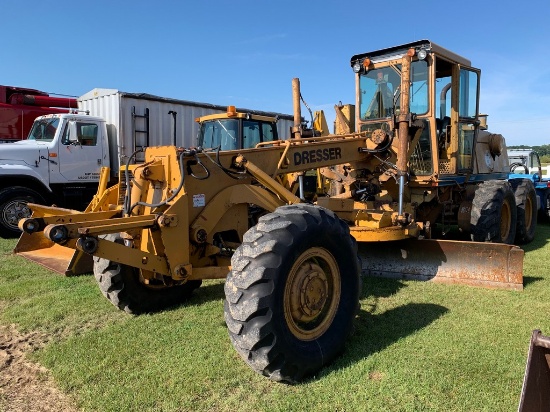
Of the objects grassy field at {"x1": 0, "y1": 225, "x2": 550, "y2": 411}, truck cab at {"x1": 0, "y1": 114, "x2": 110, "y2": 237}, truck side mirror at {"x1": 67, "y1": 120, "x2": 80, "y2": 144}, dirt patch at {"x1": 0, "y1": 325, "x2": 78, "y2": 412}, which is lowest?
dirt patch at {"x1": 0, "y1": 325, "x2": 78, "y2": 412}

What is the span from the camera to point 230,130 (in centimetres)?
1001

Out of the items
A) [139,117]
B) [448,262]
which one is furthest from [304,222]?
[139,117]

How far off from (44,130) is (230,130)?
4.19 m

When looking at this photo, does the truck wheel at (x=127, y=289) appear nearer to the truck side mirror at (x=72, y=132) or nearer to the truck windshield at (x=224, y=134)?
the truck windshield at (x=224, y=134)

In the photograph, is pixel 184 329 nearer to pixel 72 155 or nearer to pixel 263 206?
pixel 263 206

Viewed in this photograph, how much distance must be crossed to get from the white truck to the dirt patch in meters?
5.92

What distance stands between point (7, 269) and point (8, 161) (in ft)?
12.5

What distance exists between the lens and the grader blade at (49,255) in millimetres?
6422

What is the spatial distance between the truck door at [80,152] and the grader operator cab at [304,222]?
3.49m

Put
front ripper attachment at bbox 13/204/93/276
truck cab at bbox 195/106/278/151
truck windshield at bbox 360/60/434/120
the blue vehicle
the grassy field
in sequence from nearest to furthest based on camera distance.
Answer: the grassy field
front ripper attachment at bbox 13/204/93/276
truck windshield at bbox 360/60/434/120
truck cab at bbox 195/106/278/151
the blue vehicle

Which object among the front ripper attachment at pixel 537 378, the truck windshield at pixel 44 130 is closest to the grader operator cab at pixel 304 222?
the front ripper attachment at pixel 537 378

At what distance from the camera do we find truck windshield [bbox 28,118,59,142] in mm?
10336

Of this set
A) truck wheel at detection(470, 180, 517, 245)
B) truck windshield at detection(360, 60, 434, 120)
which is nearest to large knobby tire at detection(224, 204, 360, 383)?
truck wheel at detection(470, 180, 517, 245)

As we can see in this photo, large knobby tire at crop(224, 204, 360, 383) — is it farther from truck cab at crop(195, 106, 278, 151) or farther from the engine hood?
the engine hood
